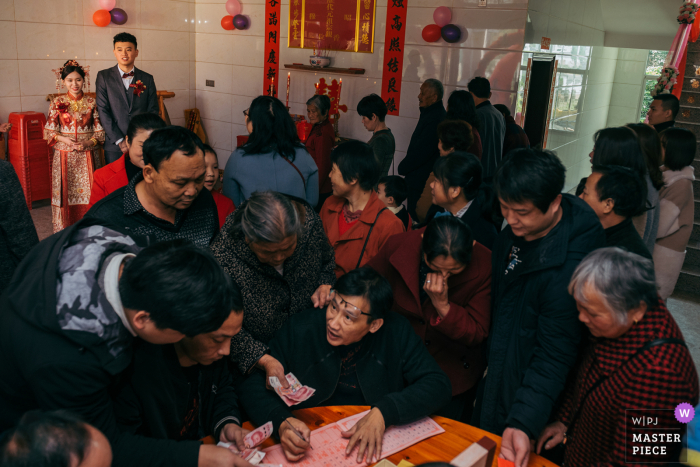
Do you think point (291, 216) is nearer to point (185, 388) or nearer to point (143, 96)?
point (185, 388)

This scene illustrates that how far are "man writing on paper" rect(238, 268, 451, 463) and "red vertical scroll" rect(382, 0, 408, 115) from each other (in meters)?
4.65

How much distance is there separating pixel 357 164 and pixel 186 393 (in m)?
1.48

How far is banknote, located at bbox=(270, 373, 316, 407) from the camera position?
189cm

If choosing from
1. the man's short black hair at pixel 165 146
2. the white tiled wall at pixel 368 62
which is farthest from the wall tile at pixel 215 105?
the man's short black hair at pixel 165 146

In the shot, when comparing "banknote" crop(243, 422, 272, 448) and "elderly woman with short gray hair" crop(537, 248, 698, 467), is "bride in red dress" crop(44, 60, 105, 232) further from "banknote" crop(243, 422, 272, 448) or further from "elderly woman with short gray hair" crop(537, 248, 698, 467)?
"elderly woman with short gray hair" crop(537, 248, 698, 467)

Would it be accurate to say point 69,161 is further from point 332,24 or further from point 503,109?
point 503,109

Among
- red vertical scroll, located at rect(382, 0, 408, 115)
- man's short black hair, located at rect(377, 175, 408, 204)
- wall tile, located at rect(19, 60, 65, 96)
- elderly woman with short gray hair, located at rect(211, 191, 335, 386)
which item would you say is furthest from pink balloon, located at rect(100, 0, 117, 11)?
elderly woman with short gray hair, located at rect(211, 191, 335, 386)

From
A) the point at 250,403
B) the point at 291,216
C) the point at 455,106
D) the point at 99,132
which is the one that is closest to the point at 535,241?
the point at 291,216

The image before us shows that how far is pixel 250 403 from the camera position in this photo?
194 cm

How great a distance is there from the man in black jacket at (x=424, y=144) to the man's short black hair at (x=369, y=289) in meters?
2.71

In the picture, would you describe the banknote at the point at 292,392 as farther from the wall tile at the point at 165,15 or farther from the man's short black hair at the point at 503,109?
the wall tile at the point at 165,15

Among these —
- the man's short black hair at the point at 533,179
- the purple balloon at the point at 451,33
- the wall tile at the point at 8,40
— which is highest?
the purple balloon at the point at 451,33

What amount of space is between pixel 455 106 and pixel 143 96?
10.7 ft

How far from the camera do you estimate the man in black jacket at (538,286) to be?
181 cm
